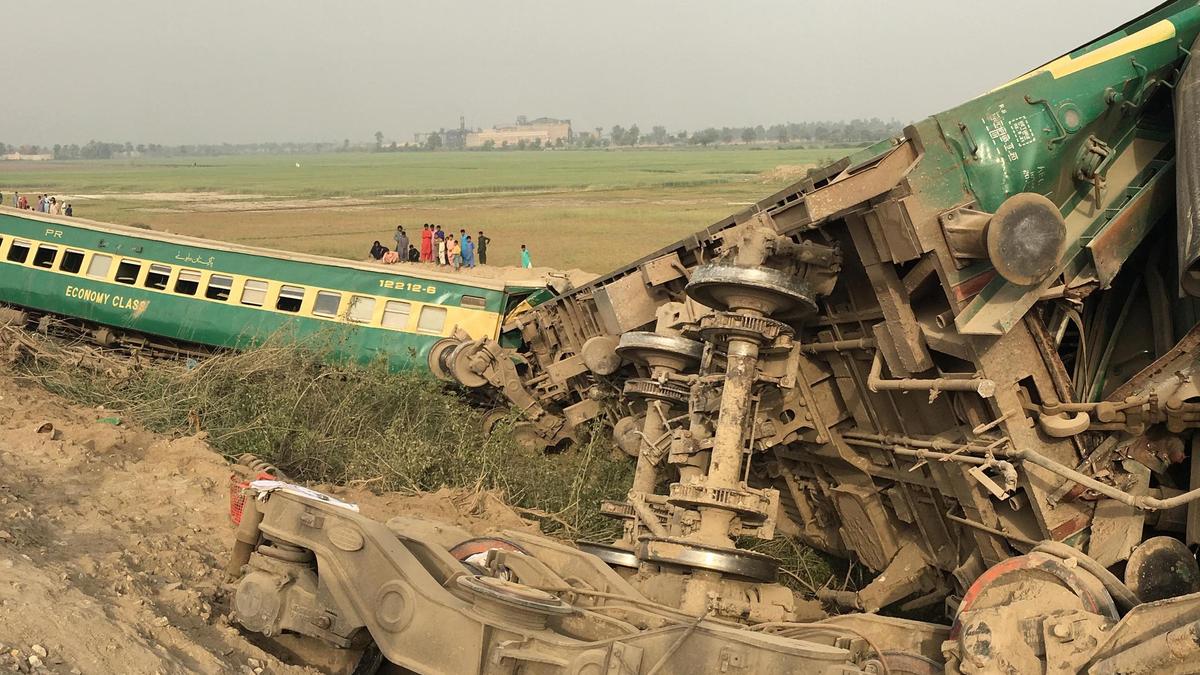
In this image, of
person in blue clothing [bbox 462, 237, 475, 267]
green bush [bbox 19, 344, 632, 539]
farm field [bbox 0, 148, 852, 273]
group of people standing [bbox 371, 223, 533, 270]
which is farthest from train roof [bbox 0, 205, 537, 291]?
farm field [bbox 0, 148, 852, 273]

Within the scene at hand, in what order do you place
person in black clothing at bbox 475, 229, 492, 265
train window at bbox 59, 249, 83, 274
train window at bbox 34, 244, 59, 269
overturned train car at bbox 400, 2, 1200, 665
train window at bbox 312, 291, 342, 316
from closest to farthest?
overturned train car at bbox 400, 2, 1200, 665 < train window at bbox 312, 291, 342, 316 < train window at bbox 59, 249, 83, 274 < train window at bbox 34, 244, 59, 269 < person in black clothing at bbox 475, 229, 492, 265

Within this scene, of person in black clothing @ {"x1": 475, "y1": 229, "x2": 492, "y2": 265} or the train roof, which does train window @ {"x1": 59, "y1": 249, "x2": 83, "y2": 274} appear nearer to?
the train roof

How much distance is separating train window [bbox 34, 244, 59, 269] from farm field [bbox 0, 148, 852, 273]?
21892mm

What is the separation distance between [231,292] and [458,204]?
59.6 metres

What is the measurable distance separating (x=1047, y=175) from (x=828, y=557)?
191 inches

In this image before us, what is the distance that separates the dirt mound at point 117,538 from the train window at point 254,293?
5.99m

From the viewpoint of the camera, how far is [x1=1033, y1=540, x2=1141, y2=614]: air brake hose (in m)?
6.28

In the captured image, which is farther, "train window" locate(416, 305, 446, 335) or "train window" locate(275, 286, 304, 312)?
"train window" locate(275, 286, 304, 312)

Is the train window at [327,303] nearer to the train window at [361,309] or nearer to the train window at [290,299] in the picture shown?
the train window at [361,309]

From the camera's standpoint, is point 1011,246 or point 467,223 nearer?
point 1011,246

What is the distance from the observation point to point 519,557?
7.68 meters

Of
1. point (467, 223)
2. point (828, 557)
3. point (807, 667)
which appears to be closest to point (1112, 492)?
point (807, 667)

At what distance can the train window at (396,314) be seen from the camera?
59.4 ft

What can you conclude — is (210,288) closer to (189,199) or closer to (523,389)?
(523,389)
